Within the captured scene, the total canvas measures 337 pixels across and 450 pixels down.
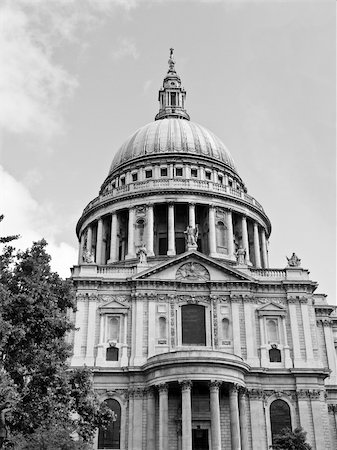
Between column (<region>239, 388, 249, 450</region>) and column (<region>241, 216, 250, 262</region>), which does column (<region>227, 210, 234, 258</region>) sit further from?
column (<region>239, 388, 249, 450</region>)

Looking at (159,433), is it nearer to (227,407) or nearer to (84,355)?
(227,407)

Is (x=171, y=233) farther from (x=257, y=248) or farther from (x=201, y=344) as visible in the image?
(x=201, y=344)

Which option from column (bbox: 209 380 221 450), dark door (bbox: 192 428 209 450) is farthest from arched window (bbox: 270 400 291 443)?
column (bbox: 209 380 221 450)

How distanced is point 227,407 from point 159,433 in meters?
5.65

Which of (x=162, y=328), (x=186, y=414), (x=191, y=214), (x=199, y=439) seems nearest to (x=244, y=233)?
(x=191, y=214)

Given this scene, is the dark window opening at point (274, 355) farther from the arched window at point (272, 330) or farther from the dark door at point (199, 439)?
the dark door at point (199, 439)

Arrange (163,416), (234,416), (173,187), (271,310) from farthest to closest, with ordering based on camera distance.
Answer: (173,187) → (271,310) → (234,416) → (163,416)

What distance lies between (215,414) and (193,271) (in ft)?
42.3

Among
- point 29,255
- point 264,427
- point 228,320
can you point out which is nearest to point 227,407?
point 264,427

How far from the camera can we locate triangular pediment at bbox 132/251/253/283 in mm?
48594

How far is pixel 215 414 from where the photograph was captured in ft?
132

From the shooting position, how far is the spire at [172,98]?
Answer: 78694 mm

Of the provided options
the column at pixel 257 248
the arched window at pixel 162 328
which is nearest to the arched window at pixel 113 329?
the arched window at pixel 162 328

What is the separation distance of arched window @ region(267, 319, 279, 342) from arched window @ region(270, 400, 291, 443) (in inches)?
195
